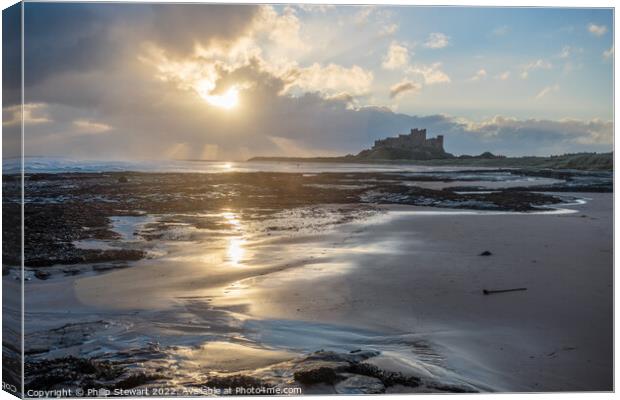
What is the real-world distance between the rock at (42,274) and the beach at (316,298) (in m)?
0.01

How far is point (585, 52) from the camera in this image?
5195 millimetres

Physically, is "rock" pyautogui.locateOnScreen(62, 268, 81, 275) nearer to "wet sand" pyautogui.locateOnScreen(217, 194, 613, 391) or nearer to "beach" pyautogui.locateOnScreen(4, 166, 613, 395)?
"beach" pyautogui.locateOnScreen(4, 166, 613, 395)

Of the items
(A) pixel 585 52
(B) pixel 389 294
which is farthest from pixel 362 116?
(A) pixel 585 52

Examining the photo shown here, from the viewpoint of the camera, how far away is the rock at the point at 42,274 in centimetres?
574

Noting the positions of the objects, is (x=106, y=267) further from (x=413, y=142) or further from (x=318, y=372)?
(x=413, y=142)

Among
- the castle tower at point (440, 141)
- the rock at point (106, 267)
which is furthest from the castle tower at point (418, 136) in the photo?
the rock at point (106, 267)

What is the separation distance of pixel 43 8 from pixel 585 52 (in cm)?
483

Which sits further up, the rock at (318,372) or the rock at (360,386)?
the rock at (318,372)

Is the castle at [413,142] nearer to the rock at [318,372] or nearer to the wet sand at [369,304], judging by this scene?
the wet sand at [369,304]

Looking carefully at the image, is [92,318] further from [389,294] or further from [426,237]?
[426,237]

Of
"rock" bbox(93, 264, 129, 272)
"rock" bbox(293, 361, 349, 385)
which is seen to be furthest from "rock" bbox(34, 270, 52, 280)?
"rock" bbox(293, 361, 349, 385)

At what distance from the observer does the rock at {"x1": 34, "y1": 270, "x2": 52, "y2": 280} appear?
5.74m

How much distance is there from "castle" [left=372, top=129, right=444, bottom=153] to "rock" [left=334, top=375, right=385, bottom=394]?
267cm

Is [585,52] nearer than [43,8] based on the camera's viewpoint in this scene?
No
